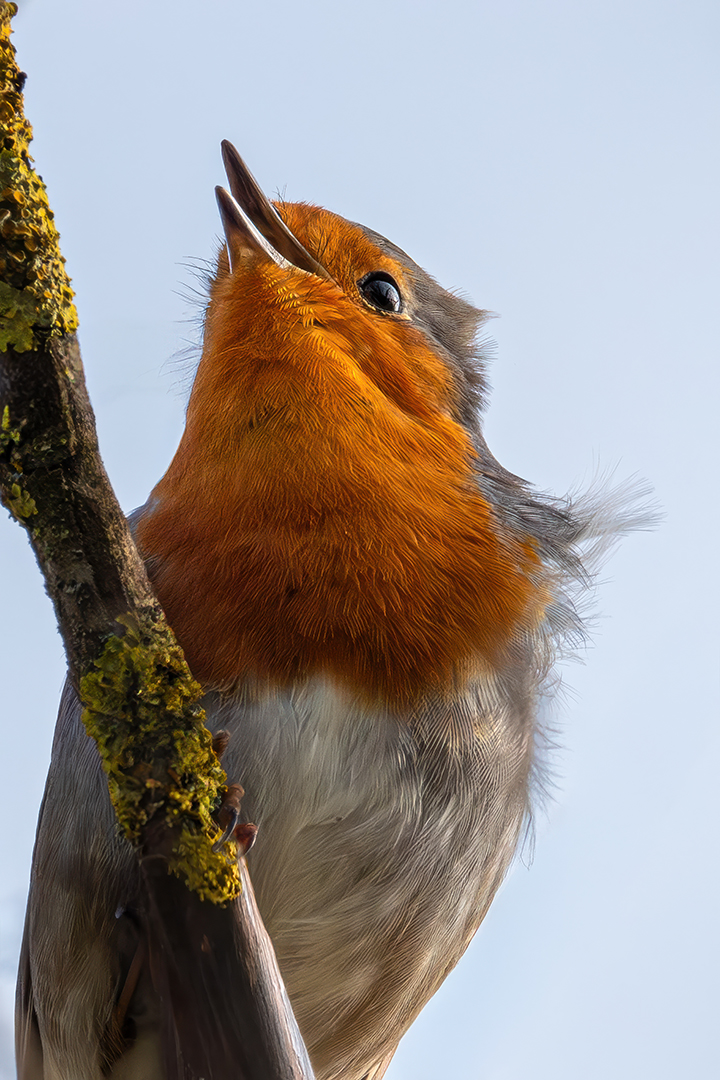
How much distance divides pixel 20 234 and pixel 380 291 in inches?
28.3

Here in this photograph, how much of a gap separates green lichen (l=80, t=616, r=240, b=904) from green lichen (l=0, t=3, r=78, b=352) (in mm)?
231

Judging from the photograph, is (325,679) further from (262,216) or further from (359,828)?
(262,216)

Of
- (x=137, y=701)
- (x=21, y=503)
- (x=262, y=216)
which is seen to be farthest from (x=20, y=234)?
(x=262, y=216)

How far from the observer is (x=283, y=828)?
102 cm

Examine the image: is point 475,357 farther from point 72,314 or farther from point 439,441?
point 72,314

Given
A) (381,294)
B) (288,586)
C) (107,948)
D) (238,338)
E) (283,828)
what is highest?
(381,294)

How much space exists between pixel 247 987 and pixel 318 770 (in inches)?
9.6

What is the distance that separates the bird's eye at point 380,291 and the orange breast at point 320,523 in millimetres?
106

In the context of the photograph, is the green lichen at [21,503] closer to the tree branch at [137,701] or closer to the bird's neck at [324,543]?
the tree branch at [137,701]

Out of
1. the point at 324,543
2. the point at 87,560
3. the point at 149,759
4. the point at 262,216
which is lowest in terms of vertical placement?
the point at 149,759

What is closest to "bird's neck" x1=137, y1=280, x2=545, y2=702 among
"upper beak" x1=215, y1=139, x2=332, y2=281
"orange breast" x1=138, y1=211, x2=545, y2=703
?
"orange breast" x1=138, y1=211, x2=545, y2=703

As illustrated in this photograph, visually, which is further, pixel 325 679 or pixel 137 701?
pixel 325 679

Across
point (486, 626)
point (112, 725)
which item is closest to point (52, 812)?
point (112, 725)

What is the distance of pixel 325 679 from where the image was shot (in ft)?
3.31
